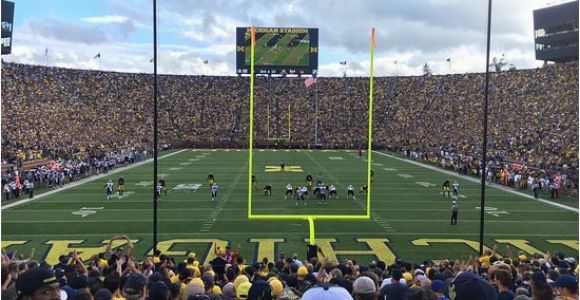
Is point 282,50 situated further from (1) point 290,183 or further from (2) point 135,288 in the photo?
(2) point 135,288

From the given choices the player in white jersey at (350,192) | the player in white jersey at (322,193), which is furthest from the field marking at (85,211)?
the player in white jersey at (350,192)

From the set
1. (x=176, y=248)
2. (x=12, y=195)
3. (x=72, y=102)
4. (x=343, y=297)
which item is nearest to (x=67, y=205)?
(x=12, y=195)

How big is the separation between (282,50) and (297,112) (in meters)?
10.8

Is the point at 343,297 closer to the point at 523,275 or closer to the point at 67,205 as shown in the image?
the point at 523,275

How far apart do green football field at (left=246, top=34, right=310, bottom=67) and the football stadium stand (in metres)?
0.16

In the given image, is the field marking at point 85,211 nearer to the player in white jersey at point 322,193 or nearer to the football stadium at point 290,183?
the football stadium at point 290,183

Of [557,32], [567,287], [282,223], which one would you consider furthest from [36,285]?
[557,32]

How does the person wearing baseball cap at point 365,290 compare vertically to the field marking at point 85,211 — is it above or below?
above

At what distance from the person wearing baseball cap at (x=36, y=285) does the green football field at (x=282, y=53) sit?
1779 inches

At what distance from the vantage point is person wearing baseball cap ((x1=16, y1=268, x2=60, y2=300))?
115 inches

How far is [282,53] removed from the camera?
1945 inches

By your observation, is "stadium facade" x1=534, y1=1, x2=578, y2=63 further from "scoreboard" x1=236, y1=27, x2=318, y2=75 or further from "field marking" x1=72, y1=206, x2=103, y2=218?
"field marking" x1=72, y1=206, x2=103, y2=218

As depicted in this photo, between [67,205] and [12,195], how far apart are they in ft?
9.63

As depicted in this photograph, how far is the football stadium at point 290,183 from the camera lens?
6371mm
